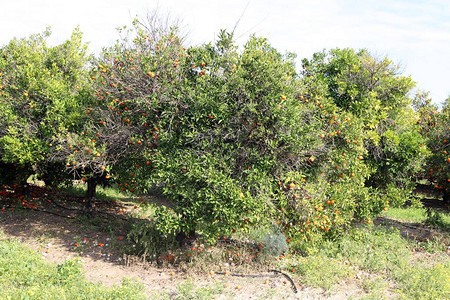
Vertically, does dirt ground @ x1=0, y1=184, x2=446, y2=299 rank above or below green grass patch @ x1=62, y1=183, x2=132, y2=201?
below

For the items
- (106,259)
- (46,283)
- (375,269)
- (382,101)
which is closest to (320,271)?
(375,269)

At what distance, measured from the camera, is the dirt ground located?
23.7 feet

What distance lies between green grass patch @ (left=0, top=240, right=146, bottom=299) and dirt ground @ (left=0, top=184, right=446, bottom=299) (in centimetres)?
61

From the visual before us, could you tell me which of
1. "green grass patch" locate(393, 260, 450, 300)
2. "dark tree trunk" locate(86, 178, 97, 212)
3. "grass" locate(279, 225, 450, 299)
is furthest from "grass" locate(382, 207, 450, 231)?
"dark tree trunk" locate(86, 178, 97, 212)

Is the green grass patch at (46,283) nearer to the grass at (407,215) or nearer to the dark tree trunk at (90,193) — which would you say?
the dark tree trunk at (90,193)

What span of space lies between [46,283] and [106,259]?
90.1 inches

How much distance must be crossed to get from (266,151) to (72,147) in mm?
4449

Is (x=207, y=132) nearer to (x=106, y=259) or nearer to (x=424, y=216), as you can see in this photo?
(x=106, y=259)

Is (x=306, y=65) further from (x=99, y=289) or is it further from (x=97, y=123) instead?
(x=99, y=289)

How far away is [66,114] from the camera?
10086 millimetres

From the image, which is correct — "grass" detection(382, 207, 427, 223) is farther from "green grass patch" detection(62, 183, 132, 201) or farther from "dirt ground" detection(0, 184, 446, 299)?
"green grass patch" detection(62, 183, 132, 201)

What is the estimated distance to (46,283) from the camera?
6.70 metres

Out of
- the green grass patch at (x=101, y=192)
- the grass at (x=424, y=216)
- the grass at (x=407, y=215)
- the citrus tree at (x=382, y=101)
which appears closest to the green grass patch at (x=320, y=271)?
the citrus tree at (x=382, y=101)

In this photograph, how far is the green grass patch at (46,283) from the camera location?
6.04 m
